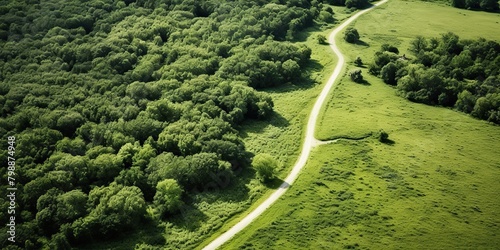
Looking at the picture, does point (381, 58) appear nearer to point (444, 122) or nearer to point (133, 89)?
point (444, 122)

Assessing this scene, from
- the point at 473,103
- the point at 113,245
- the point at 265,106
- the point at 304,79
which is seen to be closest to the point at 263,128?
the point at 265,106

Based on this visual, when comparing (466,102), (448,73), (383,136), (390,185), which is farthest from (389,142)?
(448,73)

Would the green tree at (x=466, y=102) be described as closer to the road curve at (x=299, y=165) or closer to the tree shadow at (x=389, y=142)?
the tree shadow at (x=389, y=142)

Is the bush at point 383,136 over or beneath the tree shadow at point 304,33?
beneath

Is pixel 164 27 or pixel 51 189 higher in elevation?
pixel 164 27

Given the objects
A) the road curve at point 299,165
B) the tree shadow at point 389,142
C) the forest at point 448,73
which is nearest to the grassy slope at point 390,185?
the tree shadow at point 389,142

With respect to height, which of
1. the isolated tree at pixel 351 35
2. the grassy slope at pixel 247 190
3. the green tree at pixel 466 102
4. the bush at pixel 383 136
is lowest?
the grassy slope at pixel 247 190
